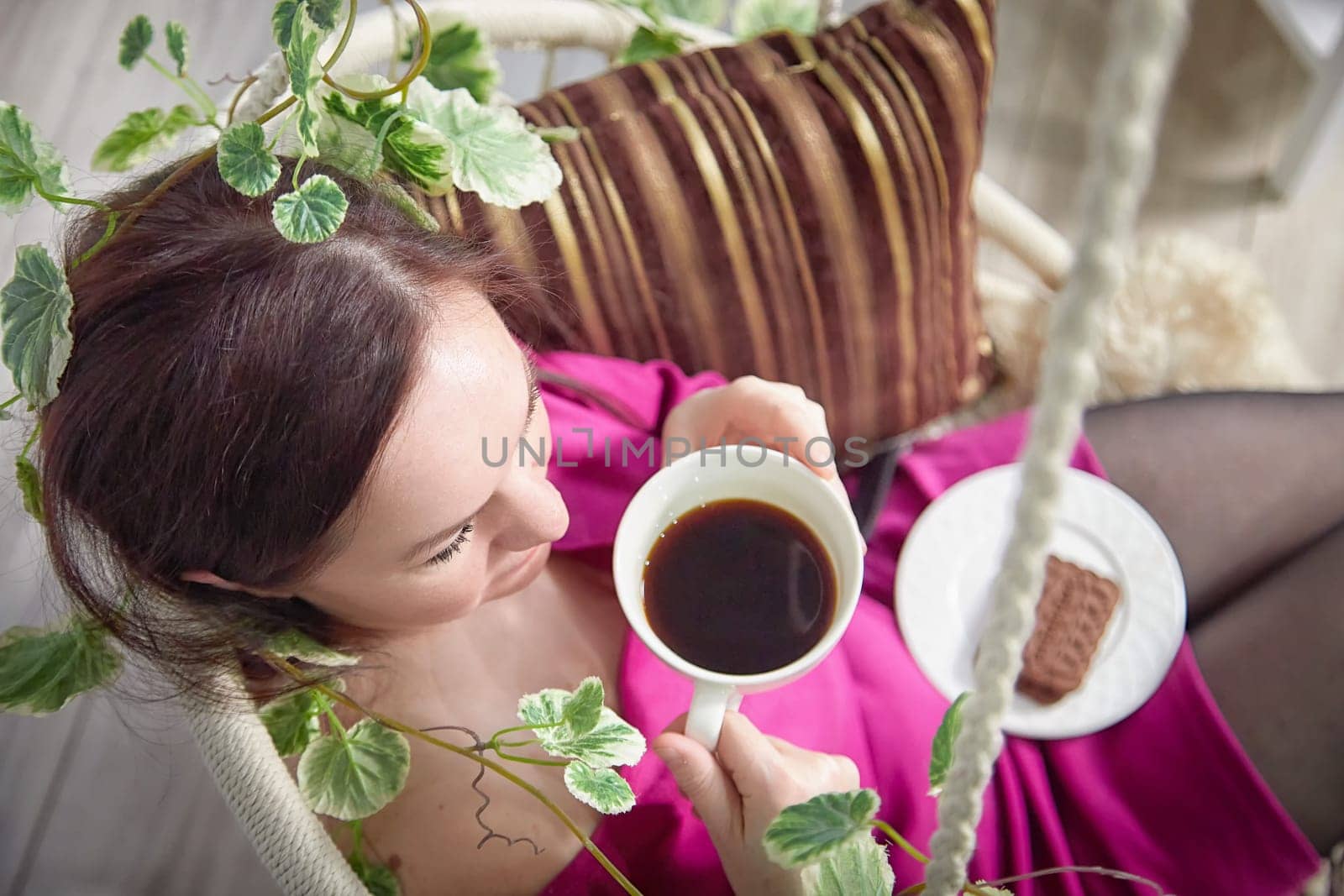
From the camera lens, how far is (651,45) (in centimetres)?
108

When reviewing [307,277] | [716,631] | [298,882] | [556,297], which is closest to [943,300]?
[556,297]

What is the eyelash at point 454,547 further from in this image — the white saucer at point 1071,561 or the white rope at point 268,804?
the white saucer at point 1071,561

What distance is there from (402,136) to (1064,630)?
782 millimetres

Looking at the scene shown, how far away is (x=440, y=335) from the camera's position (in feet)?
2.10

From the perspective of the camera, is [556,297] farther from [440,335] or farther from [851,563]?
[851,563]

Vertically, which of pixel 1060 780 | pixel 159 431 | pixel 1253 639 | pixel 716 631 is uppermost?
pixel 159 431

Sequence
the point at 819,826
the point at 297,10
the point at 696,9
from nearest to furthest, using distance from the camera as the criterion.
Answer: the point at 819,826 → the point at 297,10 → the point at 696,9

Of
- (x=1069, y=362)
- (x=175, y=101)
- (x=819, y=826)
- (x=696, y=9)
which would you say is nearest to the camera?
(x=1069, y=362)

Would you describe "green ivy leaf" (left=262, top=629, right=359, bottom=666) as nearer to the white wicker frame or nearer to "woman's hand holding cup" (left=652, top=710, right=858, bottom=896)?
"woman's hand holding cup" (left=652, top=710, right=858, bottom=896)

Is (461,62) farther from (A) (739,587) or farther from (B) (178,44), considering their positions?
(A) (739,587)

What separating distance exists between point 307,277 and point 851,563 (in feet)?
1.36

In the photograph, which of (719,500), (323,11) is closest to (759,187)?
(719,500)

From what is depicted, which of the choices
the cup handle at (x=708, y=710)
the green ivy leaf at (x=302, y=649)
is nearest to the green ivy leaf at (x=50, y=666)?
the green ivy leaf at (x=302, y=649)

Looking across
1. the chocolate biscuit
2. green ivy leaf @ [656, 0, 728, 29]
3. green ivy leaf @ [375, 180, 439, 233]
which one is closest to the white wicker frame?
green ivy leaf @ [375, 180, 439, 233]
